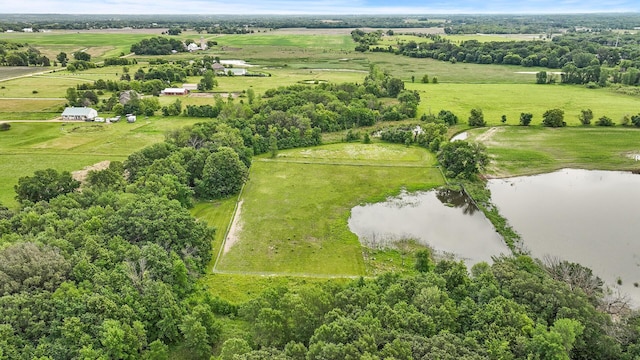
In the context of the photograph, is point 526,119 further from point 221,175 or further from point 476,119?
point 221,175

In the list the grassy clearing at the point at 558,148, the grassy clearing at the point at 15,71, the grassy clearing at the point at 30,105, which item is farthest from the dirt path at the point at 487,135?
the grassy clearing at the point at 15,71

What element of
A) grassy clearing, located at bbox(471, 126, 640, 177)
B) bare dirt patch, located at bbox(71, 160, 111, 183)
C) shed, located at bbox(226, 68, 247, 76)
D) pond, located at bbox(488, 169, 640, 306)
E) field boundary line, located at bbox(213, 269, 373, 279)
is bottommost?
field boundary line, located at bbox(213, 269, 373, 279)

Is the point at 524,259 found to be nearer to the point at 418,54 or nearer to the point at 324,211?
the point at 324,211

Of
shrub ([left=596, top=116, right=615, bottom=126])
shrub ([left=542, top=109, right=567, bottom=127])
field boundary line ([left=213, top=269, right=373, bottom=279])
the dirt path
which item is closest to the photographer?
field boundary line ([left=213, top=269, right=373, bottom=279])

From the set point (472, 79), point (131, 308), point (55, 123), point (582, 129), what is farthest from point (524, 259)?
point (472, 79)

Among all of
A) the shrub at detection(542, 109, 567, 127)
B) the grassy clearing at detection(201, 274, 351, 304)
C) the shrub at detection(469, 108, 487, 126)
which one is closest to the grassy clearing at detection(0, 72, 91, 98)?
the grassy clearing at detection(201, 274, 351, 304)

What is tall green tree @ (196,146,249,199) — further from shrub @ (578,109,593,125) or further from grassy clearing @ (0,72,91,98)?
shrub @ (578,109,593,125)

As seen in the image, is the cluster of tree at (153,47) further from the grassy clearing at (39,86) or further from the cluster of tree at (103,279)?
the cluster of tree at (103,279)
